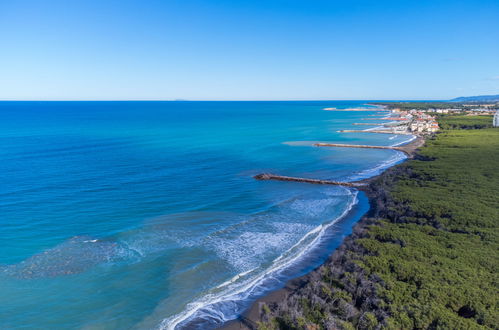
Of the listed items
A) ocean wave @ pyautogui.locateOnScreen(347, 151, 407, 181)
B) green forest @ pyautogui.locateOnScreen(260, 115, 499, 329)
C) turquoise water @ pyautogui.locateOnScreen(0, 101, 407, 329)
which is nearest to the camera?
green forest @ pyautogui.locateOnScreen(260, 115, 499, 329)

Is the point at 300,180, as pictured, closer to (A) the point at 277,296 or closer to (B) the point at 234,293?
(A) the point at 277,296

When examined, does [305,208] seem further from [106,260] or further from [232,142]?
[232,142]

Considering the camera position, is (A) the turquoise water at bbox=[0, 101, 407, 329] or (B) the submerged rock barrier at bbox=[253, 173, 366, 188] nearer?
(A) the turquoise water at bbox=[0, 101, 407, 329]

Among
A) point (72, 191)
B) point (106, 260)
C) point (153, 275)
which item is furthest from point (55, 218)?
point (153, 275)

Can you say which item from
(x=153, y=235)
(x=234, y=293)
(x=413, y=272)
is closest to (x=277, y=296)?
(x=234, y=293)

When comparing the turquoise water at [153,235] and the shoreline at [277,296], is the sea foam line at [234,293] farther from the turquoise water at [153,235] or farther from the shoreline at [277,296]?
the shoreline at [277,296]

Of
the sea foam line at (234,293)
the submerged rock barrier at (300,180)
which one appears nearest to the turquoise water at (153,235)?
the sea foam line at (234,293)

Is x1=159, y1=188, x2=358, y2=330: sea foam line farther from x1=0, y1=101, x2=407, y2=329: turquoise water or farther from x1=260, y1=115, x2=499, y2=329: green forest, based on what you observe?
x1=260, y1=115, x2=499, y2=329: green forest

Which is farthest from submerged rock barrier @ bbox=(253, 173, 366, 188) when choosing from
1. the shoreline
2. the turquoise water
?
the shoreline
